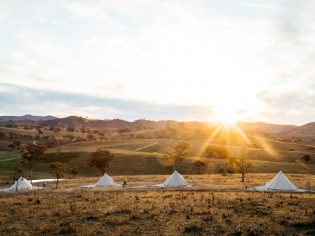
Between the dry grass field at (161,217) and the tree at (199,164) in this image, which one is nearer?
the dry grass field at (161,217)

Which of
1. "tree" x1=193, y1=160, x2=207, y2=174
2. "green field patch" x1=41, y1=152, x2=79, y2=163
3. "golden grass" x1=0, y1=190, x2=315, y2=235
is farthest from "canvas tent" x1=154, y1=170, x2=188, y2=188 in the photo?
"green field patch" x1=41, y1=152, x2=79, y2=163

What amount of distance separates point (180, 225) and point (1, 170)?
96068 mm

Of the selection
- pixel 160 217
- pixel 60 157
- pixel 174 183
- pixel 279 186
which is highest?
pixel 60 157

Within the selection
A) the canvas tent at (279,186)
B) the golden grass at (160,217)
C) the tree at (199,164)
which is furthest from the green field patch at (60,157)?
the golden grass at (160,217)

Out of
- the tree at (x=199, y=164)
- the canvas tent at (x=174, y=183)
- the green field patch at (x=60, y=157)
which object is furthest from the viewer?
the green field patch at (x=60, y=157)

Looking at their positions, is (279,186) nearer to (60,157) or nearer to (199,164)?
(199,164)

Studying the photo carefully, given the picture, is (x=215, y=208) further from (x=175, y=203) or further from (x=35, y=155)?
(x=35, y=155)

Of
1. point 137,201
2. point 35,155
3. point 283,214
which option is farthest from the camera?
point 35,155

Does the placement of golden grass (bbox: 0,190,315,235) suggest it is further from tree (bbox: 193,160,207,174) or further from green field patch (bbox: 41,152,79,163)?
green field patch (bbox: 41,152,79,163)

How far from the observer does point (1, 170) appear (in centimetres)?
11300

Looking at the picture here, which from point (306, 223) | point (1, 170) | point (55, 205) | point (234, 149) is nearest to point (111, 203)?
point (55, 205)

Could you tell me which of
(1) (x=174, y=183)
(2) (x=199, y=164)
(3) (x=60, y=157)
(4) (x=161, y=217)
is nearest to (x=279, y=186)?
(1) (x=174, y=183)

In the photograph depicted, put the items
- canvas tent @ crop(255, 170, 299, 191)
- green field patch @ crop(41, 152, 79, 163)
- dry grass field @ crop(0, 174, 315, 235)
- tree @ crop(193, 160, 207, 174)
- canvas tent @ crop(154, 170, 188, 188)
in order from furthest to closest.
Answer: green field patch @ crop(41, 152, 79, 163) → tree @ crop(193, 160, 207, 174) → canvas tent @ crop(154, 170, 188, 188) → canvas tent @ crop(255, 170, 299, 191) → dry grass field @ crop(0, 174, 315, 235)

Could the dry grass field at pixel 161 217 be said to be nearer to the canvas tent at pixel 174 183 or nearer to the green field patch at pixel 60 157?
the canvas tent at pixel 174 183
